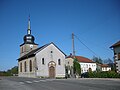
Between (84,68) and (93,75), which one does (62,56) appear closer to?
(93,75)

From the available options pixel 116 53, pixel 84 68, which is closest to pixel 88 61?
pixel 84 68

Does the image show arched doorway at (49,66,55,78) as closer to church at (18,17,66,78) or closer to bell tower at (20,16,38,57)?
church at (18,17,66,78)

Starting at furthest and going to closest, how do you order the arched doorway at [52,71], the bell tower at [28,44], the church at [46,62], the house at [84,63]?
the house at [84,63]
the bell tower at [28,44]
the arched doorway at [52,71]
the church at [46,62]

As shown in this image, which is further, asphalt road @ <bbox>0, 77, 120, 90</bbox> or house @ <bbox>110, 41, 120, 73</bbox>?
house @ <bbox>110, 41, 120, 73</bbox>

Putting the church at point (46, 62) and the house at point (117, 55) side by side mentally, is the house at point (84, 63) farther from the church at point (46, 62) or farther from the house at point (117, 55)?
the house at point (117, 55)

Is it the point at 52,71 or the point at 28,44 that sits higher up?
the point at 28,44

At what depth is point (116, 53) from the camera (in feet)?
110

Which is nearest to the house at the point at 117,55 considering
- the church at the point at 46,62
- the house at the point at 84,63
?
the church at the point at 46,62

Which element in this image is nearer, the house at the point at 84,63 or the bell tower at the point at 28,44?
the bell tower at the point at 28,44

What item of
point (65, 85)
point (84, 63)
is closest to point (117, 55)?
point (65, 85)

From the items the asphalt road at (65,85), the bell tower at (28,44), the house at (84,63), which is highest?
the bell tower at (28,44)

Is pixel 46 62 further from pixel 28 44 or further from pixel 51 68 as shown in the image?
pixel 28 44

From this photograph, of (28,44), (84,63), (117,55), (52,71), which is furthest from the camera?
(84,63)

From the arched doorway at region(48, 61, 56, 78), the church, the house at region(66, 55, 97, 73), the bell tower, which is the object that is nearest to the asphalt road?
the church
